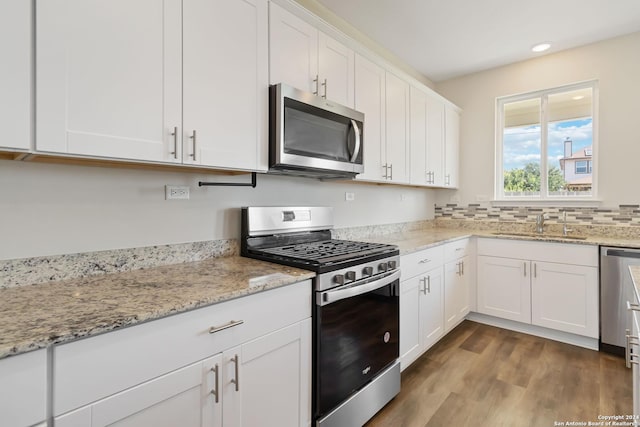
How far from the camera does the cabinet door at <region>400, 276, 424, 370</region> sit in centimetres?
222

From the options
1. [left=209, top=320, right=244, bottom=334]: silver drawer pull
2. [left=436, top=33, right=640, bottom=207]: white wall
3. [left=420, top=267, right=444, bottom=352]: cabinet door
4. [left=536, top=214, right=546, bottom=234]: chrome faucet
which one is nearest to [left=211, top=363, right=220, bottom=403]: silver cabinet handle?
[left=209, top=320, right=244, bottom=334]: silver drawer pull

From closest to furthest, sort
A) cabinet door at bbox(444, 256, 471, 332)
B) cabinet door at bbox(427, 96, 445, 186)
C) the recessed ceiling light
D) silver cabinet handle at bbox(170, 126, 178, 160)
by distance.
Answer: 1. silver cabinet handle at bbox(170, 126, 178, 160)
2. cabinet door at bbox(444, 256, 471, 332)
3. the recessed ceiling light
4. cabinet door at bbox(427, 96, 445, 186)

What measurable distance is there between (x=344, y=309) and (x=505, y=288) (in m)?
2.27

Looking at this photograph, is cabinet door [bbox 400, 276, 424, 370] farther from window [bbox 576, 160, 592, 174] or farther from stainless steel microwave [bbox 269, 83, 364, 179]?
window [bbox 576, 160, 592, 174]

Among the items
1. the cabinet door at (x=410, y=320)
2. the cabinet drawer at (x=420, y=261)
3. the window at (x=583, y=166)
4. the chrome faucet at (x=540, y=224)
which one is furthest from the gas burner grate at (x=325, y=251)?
the window at (x=583, y=166)

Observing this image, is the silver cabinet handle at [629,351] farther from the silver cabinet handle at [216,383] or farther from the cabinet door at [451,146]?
the cabinet door at [451,146]

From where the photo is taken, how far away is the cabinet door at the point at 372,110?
7.82 feet

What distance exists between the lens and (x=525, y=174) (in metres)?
3.64

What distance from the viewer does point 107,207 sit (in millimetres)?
1453

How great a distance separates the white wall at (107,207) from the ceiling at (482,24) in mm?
1611

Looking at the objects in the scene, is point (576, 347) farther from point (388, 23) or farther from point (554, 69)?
point (388, 23)

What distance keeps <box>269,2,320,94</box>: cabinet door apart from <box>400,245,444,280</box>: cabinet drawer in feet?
4.21

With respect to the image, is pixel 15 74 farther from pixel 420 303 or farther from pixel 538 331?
pixel 538 331

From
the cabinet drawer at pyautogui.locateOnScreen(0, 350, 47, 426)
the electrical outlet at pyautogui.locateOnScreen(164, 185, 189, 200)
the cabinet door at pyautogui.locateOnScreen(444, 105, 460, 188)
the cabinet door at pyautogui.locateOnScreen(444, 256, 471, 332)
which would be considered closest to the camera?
the cabinet drawer at pyautogui.locateOnScreen(0, 350, 47, 426)
